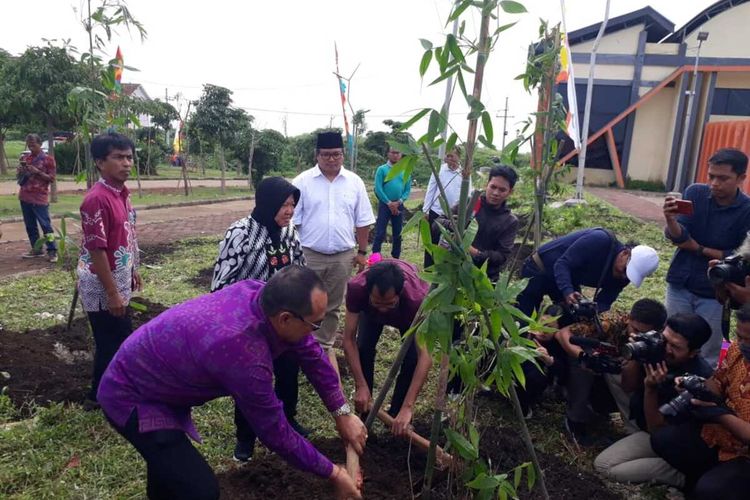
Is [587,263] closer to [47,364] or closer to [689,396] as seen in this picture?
[689,396]

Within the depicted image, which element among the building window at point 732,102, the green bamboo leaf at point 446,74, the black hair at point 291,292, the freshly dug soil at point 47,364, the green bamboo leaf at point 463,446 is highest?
the building window at point 732,102

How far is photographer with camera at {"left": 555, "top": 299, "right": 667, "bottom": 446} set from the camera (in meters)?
2.92

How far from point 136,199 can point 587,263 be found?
13.2 m

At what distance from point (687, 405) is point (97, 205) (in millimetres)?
3023

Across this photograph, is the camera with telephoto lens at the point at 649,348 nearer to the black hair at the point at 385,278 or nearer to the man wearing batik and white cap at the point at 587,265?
the man wearing batik and white cap at the point at 587,265

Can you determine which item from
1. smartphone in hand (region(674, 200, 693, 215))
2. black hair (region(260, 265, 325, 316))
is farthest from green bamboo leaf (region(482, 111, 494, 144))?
smartphone in hand (region(674, 200, 693, 215))

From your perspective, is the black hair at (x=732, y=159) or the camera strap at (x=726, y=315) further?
the black hair at (x=732, y=159)

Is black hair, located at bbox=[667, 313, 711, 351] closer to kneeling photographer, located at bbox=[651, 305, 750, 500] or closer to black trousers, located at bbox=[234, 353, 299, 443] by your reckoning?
kneeling photographer, located at bbox=[651, 305, 750, 500]

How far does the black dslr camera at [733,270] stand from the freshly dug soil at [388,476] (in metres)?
1.19

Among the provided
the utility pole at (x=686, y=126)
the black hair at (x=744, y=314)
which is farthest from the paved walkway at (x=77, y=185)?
the utility pole at (x=686, y=126)

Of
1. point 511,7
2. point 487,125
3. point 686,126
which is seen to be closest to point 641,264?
point 487,125

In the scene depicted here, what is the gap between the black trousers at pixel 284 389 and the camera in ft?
9.20

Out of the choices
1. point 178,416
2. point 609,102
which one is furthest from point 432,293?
point 609,102

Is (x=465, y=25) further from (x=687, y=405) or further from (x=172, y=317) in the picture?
(x=687, y=405)
